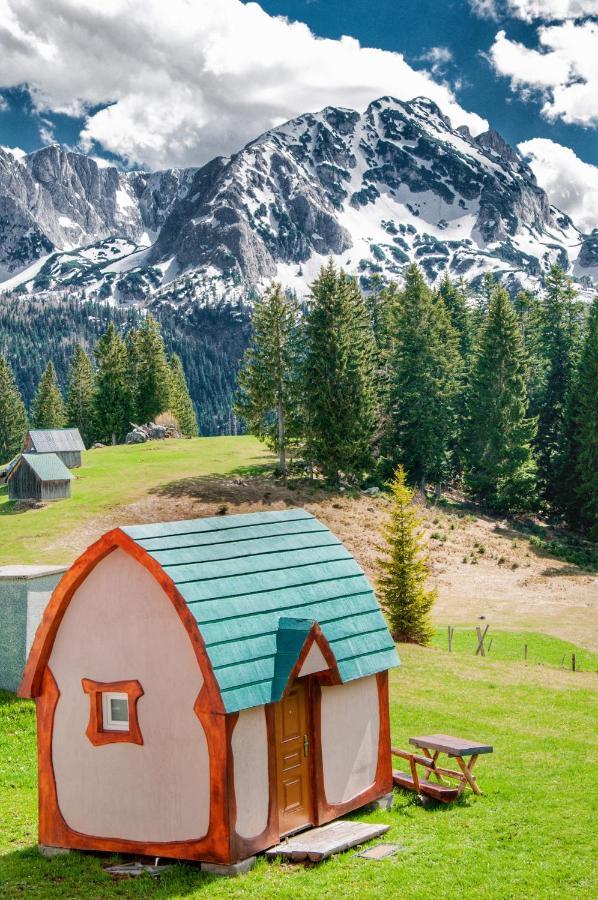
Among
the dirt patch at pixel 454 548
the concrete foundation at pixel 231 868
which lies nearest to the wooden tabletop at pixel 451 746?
the concrete foundation at pixel 231 868

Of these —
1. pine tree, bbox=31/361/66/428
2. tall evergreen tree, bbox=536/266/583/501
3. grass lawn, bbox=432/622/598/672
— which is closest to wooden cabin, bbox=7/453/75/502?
grass lawn, bbox=432/622/598/672

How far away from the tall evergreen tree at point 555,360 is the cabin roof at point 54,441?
111 ft

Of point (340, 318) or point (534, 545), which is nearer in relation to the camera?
point (534, 545)

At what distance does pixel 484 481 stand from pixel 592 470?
23.6 feet

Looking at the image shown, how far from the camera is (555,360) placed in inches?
2645

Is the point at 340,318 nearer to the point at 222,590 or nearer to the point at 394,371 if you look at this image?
the point at 394,371

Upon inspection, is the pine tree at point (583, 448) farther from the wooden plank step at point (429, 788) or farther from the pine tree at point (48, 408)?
the pine tree at point (48, 408)

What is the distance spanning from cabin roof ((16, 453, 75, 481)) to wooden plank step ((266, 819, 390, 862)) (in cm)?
3844

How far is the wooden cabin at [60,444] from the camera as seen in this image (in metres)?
56.7

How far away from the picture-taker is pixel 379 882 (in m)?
10.9

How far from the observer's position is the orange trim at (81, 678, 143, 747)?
1205 cm

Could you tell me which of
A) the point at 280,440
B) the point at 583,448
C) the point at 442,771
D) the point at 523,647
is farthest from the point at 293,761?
the point at 583,448

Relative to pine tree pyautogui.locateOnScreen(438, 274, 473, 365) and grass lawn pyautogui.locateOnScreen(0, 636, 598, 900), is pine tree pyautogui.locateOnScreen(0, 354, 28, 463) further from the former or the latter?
grass lawn pyautogui.locateOnScreen(0, 636, 598, 900)

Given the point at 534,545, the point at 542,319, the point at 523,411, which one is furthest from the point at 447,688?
the point at 542,319
